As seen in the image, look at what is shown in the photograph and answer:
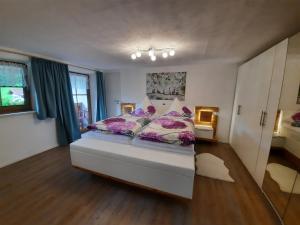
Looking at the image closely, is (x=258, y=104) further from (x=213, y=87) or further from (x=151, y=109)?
(x=151, y=109)

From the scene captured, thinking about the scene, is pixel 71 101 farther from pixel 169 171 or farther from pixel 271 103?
pixel 271 103

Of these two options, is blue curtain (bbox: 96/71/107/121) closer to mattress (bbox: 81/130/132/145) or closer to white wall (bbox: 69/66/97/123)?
white wall (bbox: 69/66/97/123)

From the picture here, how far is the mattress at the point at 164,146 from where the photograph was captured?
1934 millimetres

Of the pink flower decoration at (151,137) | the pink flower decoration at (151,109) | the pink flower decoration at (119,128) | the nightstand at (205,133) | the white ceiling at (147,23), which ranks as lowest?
the nightstand at (205,133)

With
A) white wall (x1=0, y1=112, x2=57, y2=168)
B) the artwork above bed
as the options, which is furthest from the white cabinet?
white wall (x1=0, y1=112, x2=57, y2=168)

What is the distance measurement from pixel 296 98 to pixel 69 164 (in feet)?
11.9

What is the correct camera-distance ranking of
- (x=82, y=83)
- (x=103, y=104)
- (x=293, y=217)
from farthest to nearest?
(x=103, y=104) < (x=82, y=83) < (x=293, y=217)

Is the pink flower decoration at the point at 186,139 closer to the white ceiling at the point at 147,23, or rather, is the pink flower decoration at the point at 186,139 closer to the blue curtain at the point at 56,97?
the white ceiling at the point at 147,23

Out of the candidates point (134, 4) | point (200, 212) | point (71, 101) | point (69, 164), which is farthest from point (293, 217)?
point (71, 101)

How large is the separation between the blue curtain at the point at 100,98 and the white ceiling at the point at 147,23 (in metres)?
2.37

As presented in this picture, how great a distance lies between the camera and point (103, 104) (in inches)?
191

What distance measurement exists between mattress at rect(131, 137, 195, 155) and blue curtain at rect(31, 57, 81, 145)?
7.37 ft

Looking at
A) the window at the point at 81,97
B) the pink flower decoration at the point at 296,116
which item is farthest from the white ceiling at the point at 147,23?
the window at the point at 81,97

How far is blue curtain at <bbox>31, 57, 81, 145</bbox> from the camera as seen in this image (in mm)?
2820
